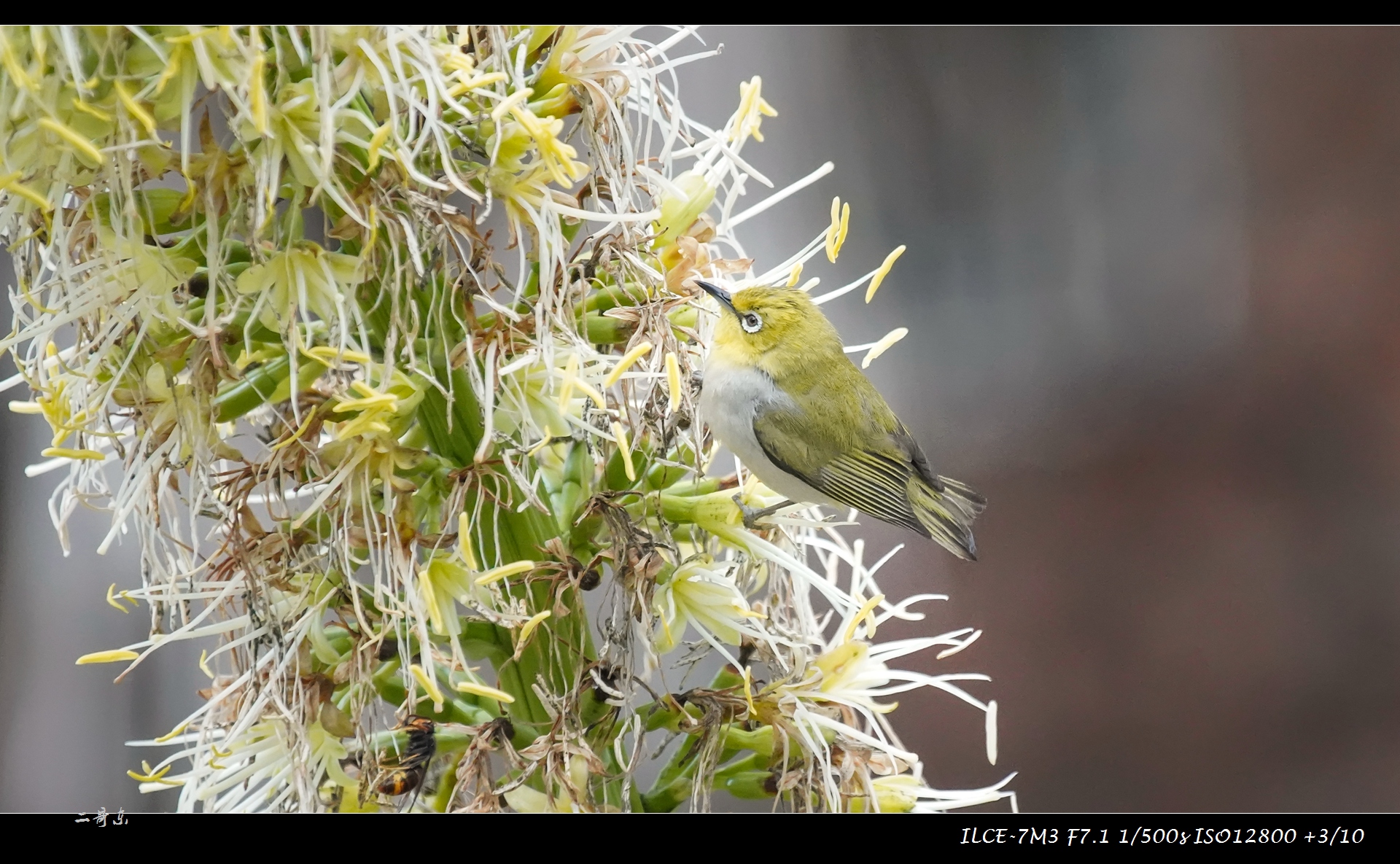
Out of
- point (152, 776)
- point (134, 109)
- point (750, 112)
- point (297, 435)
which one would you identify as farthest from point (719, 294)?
point (152, 776)

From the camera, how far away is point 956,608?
8.94 feet

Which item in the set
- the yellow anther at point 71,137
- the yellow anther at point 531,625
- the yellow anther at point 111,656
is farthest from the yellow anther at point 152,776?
the yellow anther at point 71,137

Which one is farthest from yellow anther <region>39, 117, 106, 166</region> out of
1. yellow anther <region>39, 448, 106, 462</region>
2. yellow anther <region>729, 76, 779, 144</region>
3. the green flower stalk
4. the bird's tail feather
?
the bird's tail feather

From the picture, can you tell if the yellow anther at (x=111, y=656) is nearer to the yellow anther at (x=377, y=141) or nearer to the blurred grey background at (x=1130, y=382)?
the yellow anther at (x=377, y=141)

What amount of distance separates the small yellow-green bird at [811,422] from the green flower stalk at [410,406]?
11 cm

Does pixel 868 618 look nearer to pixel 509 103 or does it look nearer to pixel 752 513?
pixel 752 513

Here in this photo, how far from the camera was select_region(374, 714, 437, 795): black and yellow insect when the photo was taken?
1074 mm

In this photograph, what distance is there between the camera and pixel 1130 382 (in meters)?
2.86

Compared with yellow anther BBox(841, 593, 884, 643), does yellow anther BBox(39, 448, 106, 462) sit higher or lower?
higher

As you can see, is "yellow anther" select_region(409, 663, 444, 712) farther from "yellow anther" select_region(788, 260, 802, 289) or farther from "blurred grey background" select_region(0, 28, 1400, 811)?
"blurred grey background" select_region(0, 28, 1400, 811)

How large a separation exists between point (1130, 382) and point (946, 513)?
4.77 feet

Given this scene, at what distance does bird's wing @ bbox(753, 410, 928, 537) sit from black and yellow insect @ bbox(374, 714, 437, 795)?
0.53 meters
